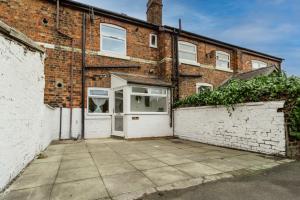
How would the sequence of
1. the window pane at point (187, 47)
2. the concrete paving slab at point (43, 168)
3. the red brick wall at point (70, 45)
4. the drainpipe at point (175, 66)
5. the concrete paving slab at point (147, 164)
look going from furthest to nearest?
1. the window pane at point (187, 47)
2. the drainpipe at point (175, 66)
3. the red brick wall at point (70, 45)
4. the concrete paving slab at point (147, 164)
5. the concrete paving slab at point (43, 168)

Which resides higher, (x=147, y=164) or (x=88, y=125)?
(x=88, y=125)

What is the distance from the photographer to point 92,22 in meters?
10.9

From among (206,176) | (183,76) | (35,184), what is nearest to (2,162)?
(35,184)

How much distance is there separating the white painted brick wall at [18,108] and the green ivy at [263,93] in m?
6.57

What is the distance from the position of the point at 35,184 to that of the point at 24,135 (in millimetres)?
1491

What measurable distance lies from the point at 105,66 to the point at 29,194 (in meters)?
8.29

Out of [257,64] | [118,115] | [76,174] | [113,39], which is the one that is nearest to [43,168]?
[76,174]

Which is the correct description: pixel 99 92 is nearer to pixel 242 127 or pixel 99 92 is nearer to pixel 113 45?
pixel 113 45

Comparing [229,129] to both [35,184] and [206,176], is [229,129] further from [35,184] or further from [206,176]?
[35,184]

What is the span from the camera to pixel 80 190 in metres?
3.34

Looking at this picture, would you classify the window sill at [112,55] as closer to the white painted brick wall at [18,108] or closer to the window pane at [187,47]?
the window pane at [187,47]

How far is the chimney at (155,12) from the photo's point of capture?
13488 mm

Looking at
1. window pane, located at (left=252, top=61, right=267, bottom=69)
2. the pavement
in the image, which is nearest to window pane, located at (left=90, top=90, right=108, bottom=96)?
the pavement

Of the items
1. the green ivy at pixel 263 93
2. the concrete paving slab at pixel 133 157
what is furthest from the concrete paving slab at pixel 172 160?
the green ivy at pixel 263 93
